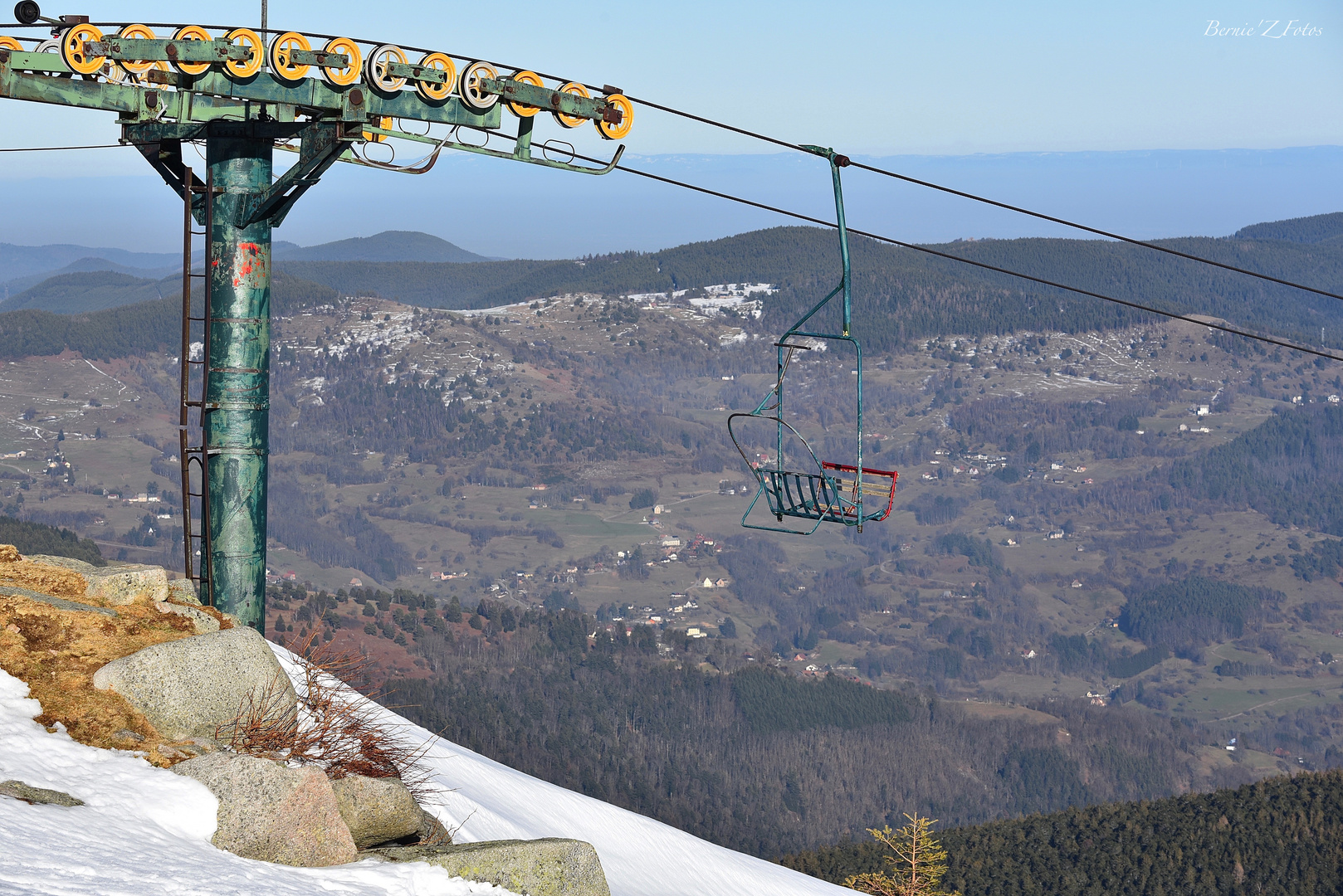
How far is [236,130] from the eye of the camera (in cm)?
2525

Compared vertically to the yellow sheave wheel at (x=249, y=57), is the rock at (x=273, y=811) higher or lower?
lower

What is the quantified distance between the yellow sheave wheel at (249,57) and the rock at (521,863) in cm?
1438

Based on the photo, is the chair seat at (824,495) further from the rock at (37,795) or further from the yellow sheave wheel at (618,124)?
the rock at (37,795)

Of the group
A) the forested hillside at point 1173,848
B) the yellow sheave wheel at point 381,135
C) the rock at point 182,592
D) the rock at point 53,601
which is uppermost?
the yellow sheave wheel at point 381,135

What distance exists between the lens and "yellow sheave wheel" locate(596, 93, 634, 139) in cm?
2812

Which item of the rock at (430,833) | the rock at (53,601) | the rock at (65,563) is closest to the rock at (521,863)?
the rock at (430,833)

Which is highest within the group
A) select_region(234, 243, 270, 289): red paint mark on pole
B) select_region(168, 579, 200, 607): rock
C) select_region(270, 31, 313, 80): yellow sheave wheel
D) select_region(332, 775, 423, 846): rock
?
select_region(270, 31, 313, 80): yellow sheave wheel

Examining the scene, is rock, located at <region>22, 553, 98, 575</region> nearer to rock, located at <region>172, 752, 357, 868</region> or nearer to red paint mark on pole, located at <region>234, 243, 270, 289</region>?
red paint mark on pole, located at <region>234, 243, 270, 289</region>

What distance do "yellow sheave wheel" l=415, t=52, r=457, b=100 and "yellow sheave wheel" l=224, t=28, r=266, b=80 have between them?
9.96 feet

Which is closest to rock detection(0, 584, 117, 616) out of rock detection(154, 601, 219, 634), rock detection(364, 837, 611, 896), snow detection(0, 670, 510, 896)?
rock detection(154, 601, 219, 634)

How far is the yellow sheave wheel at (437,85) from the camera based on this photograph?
2603cm

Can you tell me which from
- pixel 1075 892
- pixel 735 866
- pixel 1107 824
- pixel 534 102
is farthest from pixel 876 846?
pixel 534 102

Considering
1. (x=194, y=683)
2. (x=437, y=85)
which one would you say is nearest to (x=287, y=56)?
(x=437, y=85)

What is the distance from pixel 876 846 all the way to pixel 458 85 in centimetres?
15503
